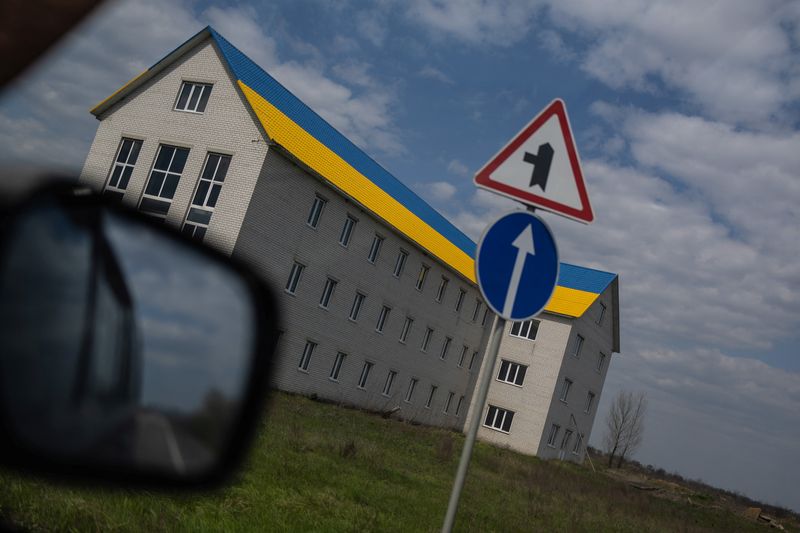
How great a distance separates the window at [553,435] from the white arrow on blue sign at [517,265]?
132 ft

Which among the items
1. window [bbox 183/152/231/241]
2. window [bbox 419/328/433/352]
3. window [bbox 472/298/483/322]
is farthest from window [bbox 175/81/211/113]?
window [bbox 472/298/483/322]

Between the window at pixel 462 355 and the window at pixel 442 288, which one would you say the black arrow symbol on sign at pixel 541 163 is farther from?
the window at pixel 462 355

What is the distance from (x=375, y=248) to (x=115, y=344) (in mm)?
31711

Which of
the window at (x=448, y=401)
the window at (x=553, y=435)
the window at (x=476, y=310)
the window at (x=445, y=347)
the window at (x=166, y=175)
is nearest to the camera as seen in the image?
the window at (x=166, y=175)

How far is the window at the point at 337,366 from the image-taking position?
31756mm

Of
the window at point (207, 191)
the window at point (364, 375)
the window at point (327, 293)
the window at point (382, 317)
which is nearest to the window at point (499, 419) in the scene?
the window at point (364, 375)

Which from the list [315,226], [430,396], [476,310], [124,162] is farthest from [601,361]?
[124,162]

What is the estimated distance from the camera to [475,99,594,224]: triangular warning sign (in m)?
5.21

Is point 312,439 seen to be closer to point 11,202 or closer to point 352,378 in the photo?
point 11,202

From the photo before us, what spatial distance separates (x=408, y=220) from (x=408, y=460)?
2003 centimetres

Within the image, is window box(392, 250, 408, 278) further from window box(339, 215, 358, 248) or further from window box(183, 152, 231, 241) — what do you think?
window box(183, 152, 231, 241)

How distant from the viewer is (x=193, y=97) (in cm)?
2806

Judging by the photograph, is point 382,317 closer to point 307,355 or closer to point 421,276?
point 421,276

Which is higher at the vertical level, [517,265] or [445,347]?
[445,347]
